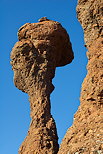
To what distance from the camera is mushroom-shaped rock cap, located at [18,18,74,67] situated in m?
16.3

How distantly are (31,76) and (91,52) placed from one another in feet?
14.7

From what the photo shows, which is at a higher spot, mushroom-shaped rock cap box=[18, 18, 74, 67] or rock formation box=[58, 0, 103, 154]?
mushroom-shaped rock cap box=[18, 18, 74, 67]

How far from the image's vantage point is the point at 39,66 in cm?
1586

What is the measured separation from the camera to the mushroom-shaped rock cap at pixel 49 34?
16281 millimetres

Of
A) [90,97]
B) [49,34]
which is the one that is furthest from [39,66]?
[90,97]

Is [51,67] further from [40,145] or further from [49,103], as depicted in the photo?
[40,145]

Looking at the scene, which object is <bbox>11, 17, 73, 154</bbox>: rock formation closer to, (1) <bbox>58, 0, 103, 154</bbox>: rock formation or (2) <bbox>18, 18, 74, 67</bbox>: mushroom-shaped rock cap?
(2) <bbox>18, 18, 74, 67</bbox>: mushroom-shaped rock cap

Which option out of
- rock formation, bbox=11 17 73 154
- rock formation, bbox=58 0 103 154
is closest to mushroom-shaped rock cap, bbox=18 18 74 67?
rock formation, bbox=11 17 73 154

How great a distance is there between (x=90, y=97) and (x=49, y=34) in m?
6.11

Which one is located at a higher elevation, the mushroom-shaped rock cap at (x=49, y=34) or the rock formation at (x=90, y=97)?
the mushroom-shaped rock cap at (x=49, y=34)

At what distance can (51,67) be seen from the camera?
52.9ft

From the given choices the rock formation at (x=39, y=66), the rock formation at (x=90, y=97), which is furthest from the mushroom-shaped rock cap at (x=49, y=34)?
the rock formation at (x=90, y=97)

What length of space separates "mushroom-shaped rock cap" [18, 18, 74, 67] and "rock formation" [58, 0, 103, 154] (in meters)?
3.21

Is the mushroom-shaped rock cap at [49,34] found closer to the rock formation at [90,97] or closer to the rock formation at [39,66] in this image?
the rock formation at [39,66]
